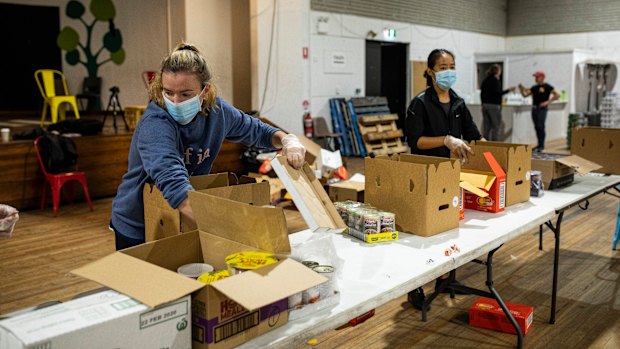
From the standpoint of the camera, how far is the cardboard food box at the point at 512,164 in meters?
2.81

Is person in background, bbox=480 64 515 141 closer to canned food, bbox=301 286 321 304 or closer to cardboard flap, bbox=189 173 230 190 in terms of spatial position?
A: cardboard flap, bbox=189 173 230 190

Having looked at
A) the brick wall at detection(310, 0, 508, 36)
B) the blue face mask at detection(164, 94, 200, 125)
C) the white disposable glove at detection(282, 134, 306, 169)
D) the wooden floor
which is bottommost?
the wooden floor

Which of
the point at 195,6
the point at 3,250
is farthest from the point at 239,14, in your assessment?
the point at 3,250

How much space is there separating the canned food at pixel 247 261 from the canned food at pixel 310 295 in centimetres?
13

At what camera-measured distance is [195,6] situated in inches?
366

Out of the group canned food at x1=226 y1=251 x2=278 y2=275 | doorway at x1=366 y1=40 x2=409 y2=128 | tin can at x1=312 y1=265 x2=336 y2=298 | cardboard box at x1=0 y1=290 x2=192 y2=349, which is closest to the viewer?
cardboard box at x1=0 y1=290 x2=192 y2=349

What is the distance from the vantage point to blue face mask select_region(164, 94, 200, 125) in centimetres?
191

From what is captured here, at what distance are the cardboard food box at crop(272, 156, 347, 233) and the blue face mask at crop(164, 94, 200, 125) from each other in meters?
0.33

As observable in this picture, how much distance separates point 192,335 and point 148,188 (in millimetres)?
734

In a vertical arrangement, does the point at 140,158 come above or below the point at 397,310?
above

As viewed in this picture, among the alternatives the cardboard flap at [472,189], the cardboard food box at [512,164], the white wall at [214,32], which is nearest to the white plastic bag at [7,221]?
the cardboard flap at [472,189]

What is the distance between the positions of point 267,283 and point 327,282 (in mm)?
278

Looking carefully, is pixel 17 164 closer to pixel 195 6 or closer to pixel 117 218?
pixel 195 6

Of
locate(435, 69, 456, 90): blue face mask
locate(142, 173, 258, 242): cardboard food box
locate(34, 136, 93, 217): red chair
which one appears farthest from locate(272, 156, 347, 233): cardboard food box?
locate(34, 136, 93, 217): red chair
